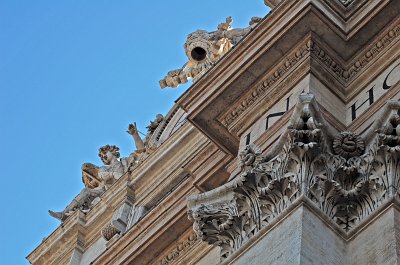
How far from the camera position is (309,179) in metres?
16.4

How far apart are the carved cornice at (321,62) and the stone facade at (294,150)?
0.02 meters

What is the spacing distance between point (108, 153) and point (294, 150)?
1622cm

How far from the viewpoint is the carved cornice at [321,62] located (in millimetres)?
19156

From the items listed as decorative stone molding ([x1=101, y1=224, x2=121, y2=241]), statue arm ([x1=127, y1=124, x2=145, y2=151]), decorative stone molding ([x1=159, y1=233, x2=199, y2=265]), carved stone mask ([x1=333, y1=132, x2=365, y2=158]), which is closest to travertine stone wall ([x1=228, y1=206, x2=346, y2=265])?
carved stone mask ([x1=333, y1=132, x2=365, y2=158])

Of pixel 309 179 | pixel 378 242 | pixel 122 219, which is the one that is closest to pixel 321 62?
pixel 309 179

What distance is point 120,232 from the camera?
1059 inches

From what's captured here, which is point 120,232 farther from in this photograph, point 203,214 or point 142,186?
point 203,214

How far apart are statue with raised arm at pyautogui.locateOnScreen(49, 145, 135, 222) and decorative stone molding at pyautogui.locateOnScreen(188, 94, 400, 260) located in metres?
13.3

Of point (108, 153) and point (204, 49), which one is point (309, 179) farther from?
point (108, 153)

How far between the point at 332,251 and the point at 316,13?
485 centimetres

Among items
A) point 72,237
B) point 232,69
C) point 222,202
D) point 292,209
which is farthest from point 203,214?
point 72,237

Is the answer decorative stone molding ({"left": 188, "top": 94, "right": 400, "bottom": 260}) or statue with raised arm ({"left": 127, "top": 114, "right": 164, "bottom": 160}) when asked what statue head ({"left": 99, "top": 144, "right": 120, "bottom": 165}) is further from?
decorative stone molding ({"left": 188, "top": 94, "right": 400, "bottom": 260})

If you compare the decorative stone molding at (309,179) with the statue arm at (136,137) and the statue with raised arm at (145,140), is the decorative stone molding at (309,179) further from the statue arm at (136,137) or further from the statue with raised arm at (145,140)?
the statue arm at (136,137)

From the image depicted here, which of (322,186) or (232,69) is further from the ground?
(232,69)
